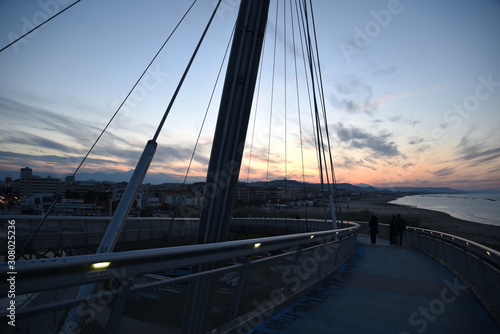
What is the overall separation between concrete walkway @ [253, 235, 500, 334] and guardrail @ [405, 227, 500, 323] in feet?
0.67

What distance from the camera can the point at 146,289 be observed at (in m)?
3.00

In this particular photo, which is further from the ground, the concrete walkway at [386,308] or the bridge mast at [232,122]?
the bridge mast at [232,122]

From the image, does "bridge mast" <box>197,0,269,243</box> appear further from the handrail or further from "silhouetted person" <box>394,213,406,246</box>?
"silhouetted person" <box>394,213,406,246</box>

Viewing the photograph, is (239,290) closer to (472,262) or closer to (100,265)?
(100,265)

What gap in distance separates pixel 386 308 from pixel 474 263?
2.61 meters

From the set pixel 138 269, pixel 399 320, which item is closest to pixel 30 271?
pixel 138 269

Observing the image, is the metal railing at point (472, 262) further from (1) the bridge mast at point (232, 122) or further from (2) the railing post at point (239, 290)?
(1) the bridge mast at point (232, 122)

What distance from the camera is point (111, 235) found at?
4805 mm

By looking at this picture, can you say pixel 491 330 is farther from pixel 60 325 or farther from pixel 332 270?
pixel 60 325

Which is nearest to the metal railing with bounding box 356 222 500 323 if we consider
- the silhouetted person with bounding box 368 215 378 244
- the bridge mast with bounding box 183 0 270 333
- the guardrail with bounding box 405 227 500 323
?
the guardrail with bounding box 405 227 500 323

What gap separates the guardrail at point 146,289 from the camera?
87.1 inches

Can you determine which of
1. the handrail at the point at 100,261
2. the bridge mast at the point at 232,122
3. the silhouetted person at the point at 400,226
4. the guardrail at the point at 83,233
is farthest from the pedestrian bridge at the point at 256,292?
the silhouetted person at the point at 400,226

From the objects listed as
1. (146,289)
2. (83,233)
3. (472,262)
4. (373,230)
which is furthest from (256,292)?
(373,230)

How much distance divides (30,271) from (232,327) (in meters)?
2.93
